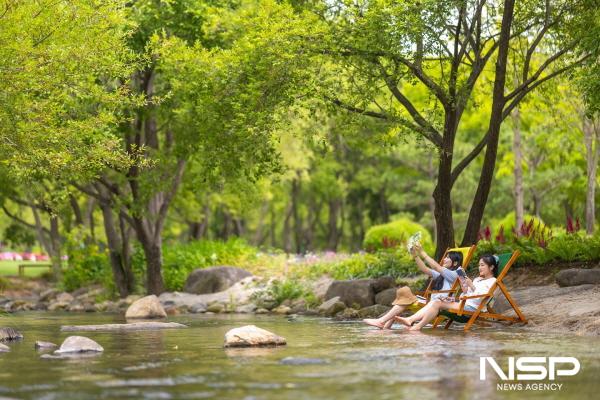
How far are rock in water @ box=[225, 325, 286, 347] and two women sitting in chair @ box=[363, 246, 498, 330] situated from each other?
9.74 ft

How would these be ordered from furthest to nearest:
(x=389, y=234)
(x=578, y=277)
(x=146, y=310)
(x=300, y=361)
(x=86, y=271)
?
1. (x=86, y=271)
2. (x=389, y=234)
3. (x=146, y=310)
4. (x=578, y=277)
5. (x=300, y=361)

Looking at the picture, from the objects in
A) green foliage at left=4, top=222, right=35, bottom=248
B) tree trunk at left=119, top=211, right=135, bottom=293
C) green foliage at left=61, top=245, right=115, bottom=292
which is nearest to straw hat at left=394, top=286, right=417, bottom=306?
tree trunk at left=119, top=211, right=135, bottom=293

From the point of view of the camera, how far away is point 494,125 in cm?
1886

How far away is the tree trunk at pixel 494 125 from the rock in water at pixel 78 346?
369 inches

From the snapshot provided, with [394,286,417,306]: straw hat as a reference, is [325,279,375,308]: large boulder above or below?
below

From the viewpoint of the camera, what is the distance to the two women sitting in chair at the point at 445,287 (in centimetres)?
1448

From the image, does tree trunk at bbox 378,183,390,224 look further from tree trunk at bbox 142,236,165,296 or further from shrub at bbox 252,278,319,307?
shrub at bbox 252,278,319,307

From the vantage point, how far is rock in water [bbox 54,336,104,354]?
11489 mm

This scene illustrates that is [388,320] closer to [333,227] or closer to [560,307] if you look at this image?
[560,307]

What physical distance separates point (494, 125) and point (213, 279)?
11.6 meters

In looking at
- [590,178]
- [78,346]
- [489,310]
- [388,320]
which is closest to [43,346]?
[78,346]

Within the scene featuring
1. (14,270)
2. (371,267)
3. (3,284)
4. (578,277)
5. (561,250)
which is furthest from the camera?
(14,270)

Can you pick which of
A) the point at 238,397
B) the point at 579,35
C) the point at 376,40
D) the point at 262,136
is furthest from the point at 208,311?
the point at 238,397

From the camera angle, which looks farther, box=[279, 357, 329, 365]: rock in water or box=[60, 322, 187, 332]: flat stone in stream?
box=[60, 322, 187, 332]: flat stone in stream
